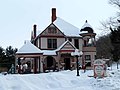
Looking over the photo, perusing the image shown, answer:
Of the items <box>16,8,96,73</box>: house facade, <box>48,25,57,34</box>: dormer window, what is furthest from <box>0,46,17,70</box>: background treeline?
<box>48,25,57,34</box>: dormer window

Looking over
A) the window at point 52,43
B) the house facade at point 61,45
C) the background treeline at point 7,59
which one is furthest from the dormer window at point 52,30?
the background treeline at point 7,59

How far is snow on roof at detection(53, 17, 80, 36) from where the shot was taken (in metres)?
54.5

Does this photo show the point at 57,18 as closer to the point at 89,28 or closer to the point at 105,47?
the point at 89,28

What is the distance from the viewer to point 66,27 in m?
56.6

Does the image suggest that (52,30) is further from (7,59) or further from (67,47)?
(7,59)

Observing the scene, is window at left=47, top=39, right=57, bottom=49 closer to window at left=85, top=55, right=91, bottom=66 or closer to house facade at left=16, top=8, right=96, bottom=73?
house facade at left=16, top=8, right=96, bottom=73

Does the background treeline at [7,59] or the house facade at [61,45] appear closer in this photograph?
the house facade at [61,45]

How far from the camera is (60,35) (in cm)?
5300

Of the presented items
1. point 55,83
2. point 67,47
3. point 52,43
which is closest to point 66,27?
point 52,43

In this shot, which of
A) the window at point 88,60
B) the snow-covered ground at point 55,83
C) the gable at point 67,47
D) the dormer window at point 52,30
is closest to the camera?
the snow-covered ground at point 55,83

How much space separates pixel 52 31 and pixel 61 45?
298cm

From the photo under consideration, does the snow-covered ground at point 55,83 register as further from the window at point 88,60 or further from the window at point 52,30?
the window at point 88,60

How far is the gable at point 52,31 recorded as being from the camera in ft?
170

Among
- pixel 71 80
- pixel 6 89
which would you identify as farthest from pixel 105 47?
pixel 6 89
